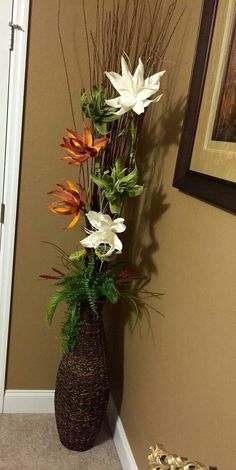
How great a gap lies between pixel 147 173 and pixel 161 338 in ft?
2.21

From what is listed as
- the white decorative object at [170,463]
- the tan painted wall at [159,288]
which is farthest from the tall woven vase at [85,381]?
the white decorative object at [170,463]

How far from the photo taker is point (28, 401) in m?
2.04

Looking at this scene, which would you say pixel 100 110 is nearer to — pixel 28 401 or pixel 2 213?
pixel 2 213

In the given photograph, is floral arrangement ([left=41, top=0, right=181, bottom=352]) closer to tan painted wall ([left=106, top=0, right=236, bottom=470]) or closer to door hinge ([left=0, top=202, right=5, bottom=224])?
tan painted wall ([left=106, top=0, right=236, bottom=470])

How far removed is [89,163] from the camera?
72.3 inches

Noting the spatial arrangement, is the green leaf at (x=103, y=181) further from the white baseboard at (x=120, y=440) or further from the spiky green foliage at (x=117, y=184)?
the white baseboard at (x=120, y=440)

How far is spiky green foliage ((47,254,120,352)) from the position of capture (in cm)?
158

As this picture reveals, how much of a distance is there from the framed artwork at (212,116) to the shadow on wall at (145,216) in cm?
18

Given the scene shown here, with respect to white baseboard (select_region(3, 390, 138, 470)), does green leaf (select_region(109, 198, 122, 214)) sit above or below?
above

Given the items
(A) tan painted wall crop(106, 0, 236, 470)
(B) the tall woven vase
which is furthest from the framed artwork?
(B) the tall woven vase

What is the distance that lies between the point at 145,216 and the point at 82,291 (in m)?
0.41

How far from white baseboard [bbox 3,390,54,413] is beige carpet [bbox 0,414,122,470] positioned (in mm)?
43

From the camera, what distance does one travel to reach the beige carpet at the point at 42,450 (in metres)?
1.73

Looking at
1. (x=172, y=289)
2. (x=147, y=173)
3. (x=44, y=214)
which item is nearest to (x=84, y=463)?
(x=172, y=289)
